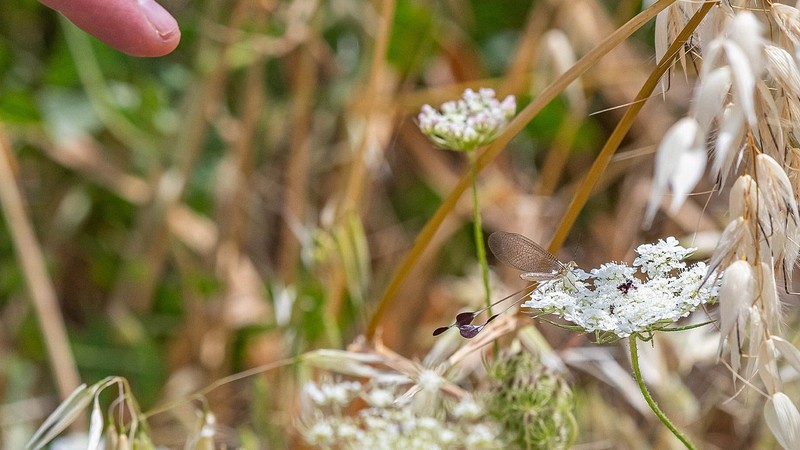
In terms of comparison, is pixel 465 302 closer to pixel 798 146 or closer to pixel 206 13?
pixel 206 13

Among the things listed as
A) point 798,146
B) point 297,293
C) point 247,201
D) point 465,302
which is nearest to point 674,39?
point 798,146

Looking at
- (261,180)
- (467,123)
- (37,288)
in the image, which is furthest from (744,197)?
(261,180)

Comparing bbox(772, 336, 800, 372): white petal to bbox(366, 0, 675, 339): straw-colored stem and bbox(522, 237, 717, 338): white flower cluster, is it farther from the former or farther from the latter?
bbox(366, 0, 675, 339): straw-colored stem

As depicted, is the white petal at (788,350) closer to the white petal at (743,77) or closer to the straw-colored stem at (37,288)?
the white petal at (743,77)

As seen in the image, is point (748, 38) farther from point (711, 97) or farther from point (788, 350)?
point (788, 350)

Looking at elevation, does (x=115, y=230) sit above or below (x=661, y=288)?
below

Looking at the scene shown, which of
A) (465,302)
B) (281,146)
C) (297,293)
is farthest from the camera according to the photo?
(281,146)

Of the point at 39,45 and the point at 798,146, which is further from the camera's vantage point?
the point at 39,45
